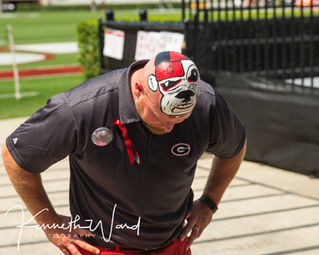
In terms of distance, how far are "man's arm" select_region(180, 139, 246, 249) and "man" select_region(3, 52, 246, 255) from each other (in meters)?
0.08

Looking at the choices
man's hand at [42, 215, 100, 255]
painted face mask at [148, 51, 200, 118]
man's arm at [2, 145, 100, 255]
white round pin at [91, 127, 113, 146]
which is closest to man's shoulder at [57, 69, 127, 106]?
white round pin at [91, 127, 113, 146]

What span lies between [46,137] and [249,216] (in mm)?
3236

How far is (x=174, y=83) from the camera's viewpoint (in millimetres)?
2283

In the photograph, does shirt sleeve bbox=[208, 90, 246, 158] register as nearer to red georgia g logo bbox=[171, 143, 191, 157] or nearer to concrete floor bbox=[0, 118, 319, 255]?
red georgia g logo bbox=[171, 143, 191, 157]

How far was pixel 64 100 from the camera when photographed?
244 centimetres

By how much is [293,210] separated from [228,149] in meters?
2.76

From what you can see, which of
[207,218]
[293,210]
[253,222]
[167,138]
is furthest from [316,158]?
[167,138]

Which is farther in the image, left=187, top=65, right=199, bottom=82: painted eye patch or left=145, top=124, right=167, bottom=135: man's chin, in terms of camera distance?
left=145, top=124, right=167, bottom=135: man's chin

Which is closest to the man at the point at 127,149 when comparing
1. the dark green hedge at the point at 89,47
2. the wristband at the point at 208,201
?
the wristband at the point at 208,201

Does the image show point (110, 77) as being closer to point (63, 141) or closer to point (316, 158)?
point (63, 141)

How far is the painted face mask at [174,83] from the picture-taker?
2.28 m

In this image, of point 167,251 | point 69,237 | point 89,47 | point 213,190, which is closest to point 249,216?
point 213,190

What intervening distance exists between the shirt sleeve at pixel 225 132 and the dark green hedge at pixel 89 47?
29.2ft

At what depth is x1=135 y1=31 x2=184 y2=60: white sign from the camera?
7284 millimetres
